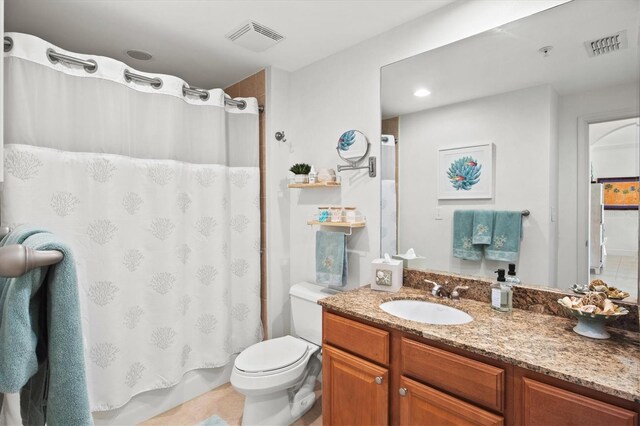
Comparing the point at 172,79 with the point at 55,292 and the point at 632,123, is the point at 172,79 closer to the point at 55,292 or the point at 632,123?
Answer: the point at 55,292

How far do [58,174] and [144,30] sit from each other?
1009 millimetres

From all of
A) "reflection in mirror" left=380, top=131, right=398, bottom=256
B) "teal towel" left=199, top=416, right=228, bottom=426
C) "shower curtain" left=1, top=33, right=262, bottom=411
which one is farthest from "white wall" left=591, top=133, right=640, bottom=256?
"teal towel" left=199, top=416, right=228, bottom=426

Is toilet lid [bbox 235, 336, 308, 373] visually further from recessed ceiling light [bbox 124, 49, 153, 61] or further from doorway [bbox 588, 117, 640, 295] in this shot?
recessed ceiling light [bbox 124, 49, 153, 61]

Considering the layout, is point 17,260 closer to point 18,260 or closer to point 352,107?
point 18,260

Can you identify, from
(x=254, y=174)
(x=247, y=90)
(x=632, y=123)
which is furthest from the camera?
→ (x=247, y=90)

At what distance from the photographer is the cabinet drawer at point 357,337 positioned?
1438 millimetres

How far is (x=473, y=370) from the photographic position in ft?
3.85

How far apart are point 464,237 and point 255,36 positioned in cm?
174

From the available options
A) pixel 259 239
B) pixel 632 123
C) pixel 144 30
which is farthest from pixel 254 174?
pixel 632 123

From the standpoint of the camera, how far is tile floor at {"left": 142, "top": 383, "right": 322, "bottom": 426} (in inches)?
80.3

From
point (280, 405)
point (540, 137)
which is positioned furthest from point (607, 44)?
point (280, 405)

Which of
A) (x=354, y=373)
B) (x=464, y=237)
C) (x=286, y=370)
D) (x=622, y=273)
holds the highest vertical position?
(x=464, y=237)

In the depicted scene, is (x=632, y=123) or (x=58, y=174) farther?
(x=58, y=174)

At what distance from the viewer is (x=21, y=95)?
1.60 metres
